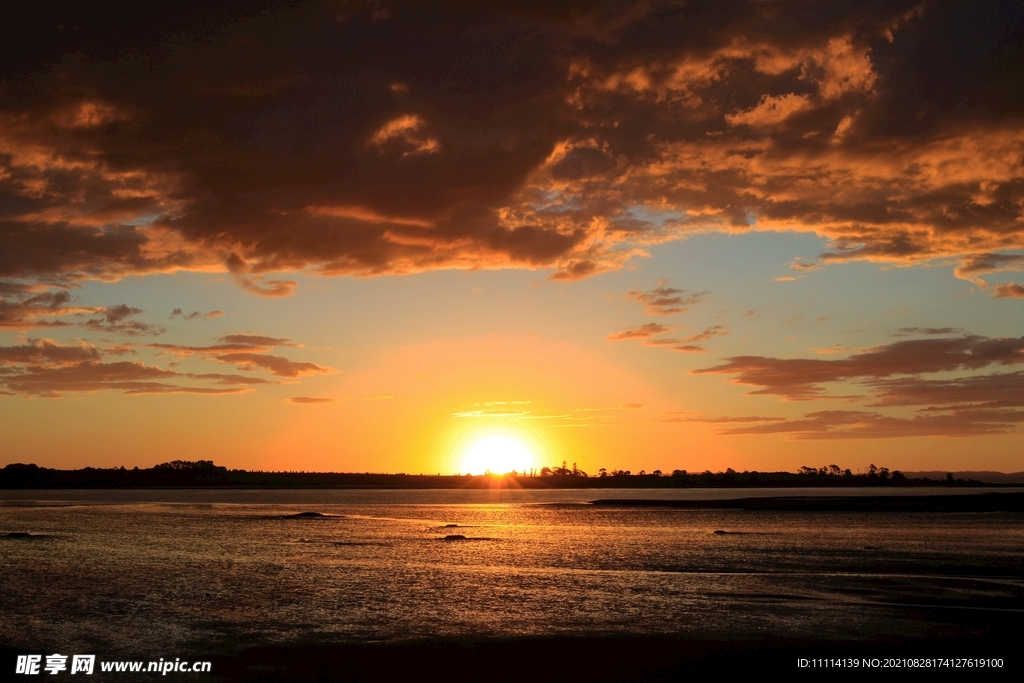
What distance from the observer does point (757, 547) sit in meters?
68.2

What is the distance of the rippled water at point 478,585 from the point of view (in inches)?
1255

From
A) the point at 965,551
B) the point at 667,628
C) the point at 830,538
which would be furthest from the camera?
the point at 830,538

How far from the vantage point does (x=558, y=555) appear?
62.6 meters

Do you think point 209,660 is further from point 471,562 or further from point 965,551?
point 965,551

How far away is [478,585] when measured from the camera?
44.9 m

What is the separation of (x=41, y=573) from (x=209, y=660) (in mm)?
28989

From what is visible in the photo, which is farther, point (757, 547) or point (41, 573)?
point (757, 547)

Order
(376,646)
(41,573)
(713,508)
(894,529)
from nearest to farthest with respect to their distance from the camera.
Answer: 1. (376,646)
2. (41,573)
3. (894,529)
4. (713,508)

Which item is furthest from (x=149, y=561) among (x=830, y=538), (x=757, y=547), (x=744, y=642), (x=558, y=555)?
(x=830, y=538)

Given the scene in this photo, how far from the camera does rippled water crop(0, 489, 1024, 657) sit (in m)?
31.9

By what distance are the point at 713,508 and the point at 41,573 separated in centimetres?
12325

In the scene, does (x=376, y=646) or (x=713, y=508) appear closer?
(x=376, y=646)

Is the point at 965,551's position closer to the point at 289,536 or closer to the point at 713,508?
the point at 289,536

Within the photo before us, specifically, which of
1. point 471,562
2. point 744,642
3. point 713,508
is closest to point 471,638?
point 744,642
